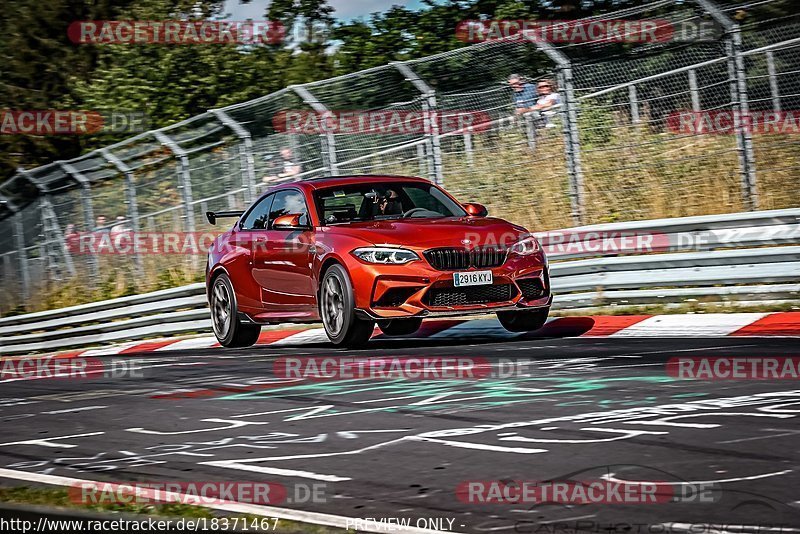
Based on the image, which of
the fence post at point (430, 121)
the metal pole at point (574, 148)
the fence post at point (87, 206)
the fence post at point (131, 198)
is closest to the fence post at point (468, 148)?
the fence post at point (430, 121)

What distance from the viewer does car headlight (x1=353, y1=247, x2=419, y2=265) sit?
10562 mm

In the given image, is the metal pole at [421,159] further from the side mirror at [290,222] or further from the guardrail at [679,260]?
the side mirror at [290,222]

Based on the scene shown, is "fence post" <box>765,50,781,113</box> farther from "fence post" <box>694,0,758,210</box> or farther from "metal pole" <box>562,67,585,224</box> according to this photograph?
"metal pole" <box>562,67,585,224</box>

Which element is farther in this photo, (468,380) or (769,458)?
(468,380)

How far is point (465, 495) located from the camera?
16.0 feet

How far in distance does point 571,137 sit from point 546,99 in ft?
5.00

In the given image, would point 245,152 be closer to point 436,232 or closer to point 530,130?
point 530,130

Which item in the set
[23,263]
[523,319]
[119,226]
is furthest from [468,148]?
[23,263]

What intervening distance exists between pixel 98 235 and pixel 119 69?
1176 centimetres

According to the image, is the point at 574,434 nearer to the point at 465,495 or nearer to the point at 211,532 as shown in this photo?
the point at 465,495

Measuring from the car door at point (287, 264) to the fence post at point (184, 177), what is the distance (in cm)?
602

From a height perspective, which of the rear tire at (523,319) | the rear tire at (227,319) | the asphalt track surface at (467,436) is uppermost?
the rear tire at (227,319)

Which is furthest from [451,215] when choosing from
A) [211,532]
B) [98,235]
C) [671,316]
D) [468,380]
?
[98,235]

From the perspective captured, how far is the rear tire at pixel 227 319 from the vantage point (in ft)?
43.9
